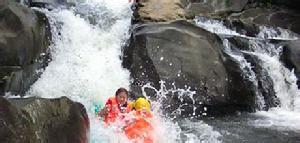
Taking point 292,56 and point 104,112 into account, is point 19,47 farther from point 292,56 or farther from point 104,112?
point 292,56

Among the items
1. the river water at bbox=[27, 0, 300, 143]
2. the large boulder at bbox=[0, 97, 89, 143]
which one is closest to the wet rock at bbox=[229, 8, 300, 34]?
the river water at bbox=[27, 0, 300, 143]

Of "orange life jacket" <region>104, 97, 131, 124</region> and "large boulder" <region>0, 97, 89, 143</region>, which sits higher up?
"large boulder" <region>0, 97, 89, 143</region>

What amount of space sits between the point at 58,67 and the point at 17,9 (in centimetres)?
228

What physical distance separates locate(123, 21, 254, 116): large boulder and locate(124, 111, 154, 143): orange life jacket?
3235 millimetres

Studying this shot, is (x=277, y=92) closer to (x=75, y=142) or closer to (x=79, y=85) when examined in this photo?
(x=79, y=85)

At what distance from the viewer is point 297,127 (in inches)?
356

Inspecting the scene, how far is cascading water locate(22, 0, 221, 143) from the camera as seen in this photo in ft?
32.2

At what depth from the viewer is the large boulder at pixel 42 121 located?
371 cm

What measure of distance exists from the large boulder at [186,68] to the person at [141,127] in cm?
304

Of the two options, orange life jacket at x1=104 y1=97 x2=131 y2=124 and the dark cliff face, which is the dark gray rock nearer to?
the dark cliff face

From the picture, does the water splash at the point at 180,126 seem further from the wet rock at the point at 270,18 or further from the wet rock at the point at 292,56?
the wet rock at the point at 270,18

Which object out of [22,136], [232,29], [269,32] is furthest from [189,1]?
[22,136]

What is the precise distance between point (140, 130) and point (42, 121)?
2.07 meters

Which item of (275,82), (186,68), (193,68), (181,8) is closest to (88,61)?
(186,68)
